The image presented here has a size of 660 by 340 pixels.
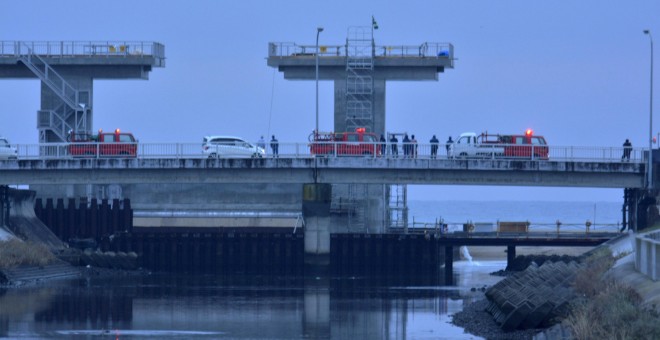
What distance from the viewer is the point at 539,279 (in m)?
47.3

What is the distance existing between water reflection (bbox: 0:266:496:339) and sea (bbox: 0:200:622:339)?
41 mm

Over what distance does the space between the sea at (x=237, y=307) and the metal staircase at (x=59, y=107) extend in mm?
20915

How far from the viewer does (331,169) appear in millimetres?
74500

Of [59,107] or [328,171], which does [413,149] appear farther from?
[59,107]

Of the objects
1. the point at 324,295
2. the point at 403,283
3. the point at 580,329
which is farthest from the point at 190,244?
the point at 580,329

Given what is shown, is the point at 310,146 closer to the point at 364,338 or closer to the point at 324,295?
the point at 324,295

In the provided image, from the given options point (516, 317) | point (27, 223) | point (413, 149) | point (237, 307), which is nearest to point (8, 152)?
point (27, 223)

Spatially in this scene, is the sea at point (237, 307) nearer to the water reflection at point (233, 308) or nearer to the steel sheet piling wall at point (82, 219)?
the water reflection at point (233, 308)

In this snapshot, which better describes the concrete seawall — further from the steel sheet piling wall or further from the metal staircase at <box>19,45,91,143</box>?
the metal staircase at <box>19,45,91,143</box>

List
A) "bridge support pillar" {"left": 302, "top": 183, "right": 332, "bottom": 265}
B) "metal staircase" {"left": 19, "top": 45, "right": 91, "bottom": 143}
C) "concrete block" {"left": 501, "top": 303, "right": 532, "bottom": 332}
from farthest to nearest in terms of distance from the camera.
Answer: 1. "metal staircase" {"left": 19, "top": 45, "right": 91, "bottom": 143}
2. "bridge support pillar" {"left": 302, "top": 183, "right": 332, "bottom": 265}
3. "concrete block" {"left": 501, "top": 303, "right": 532, "bottom": 332}

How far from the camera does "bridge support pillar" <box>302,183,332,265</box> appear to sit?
74.7 metres

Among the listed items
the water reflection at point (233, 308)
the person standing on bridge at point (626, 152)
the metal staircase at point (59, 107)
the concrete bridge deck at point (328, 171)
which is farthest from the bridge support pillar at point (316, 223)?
the metal staircase at point (59, 107)

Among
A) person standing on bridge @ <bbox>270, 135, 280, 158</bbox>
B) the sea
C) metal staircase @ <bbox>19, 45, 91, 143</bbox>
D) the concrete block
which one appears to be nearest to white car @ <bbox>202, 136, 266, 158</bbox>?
person standing on bridge @ <bbox>270, 135, 280, 158</bbox>

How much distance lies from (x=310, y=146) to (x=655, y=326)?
47675 millimetres
